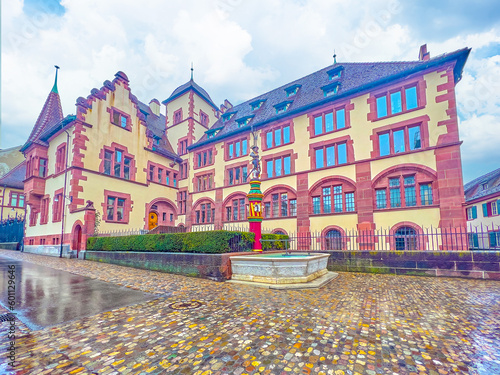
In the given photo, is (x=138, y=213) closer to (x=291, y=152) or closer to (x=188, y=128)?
(x=188, y=128)

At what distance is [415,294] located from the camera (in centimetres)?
705

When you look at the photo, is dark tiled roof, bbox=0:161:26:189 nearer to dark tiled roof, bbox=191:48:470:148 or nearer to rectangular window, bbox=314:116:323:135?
dark tiled roof, bbox=191:48:470:148

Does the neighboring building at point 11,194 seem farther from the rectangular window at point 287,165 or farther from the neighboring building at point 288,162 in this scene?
the rectangular window at point 287,165

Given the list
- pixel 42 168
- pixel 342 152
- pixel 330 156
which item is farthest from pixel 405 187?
pixel 42 168

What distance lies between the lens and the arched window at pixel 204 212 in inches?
1053

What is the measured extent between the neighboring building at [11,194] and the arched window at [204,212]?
85.0 ft

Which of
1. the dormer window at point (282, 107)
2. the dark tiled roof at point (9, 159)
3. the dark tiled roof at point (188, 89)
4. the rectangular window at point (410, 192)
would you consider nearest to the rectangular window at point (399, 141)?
the rectangular window at point (410, 192)

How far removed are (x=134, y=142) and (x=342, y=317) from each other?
79.9 feet

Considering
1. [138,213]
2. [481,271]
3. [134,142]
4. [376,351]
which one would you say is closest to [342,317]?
[376,351]

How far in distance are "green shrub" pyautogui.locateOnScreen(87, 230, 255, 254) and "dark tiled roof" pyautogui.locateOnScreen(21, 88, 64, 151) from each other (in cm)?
2070

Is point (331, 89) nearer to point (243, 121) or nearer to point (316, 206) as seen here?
point (243, 121)

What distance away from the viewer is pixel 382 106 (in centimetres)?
1822

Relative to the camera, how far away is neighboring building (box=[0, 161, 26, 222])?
112 ft

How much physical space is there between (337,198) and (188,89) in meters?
22.9
